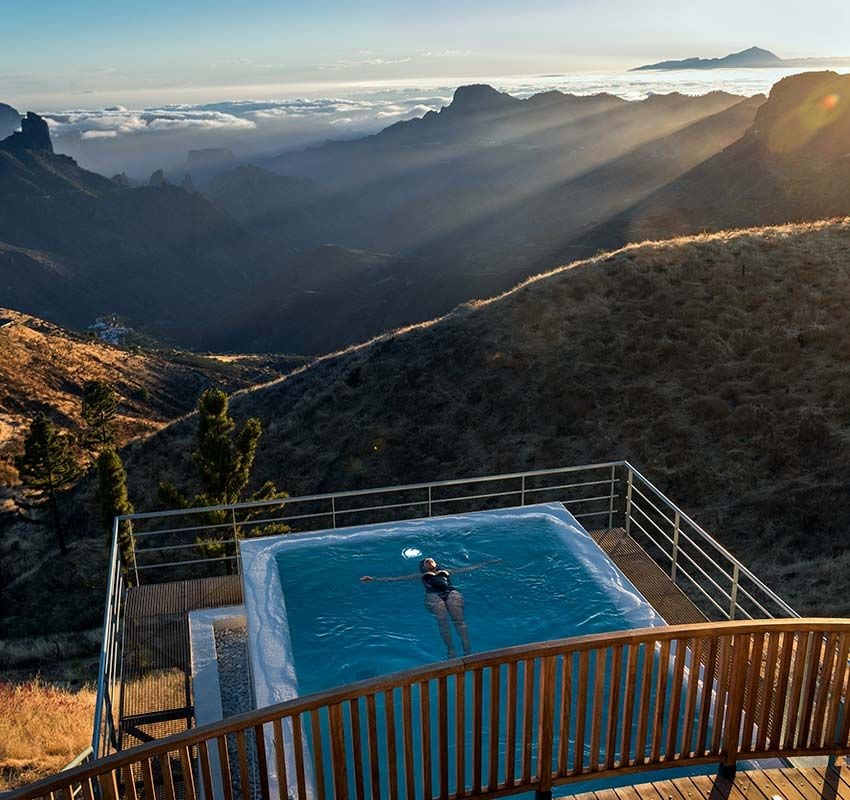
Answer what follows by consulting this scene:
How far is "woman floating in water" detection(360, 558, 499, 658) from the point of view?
9.20m

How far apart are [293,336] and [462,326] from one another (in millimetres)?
114865

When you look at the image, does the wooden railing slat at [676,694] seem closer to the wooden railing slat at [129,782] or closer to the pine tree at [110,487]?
the wooden railing slat at [129,782]

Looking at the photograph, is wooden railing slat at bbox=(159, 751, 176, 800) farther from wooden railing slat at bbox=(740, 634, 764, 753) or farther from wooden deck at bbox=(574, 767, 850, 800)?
wooden railing slat at bbox=(740, 634, 764, 753)

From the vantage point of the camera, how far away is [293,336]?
140000mm

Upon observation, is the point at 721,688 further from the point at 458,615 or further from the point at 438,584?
the point at 438,584

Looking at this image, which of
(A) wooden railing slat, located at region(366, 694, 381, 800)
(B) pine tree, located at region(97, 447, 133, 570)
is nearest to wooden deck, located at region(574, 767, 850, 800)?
(A) wooden railing slat, located at region(366, 694, 381, 800)

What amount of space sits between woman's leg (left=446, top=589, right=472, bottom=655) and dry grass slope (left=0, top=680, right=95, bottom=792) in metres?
4.94

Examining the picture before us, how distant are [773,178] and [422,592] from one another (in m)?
88.9

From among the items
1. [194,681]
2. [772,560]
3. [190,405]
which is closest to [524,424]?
[772,560]

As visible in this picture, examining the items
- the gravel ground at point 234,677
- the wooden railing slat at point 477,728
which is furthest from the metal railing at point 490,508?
the wooden railing slat at point 477,728

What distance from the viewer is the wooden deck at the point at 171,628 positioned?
797 centimetres

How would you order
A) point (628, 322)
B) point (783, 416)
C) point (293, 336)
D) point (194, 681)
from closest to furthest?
point (194, 681)
point (783, 416)
point (628, 322)
point (293, 336)

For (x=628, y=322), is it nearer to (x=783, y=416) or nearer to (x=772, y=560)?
(x=783, y=416)

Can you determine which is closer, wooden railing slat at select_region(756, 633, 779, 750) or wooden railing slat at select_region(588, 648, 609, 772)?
wooden railing slat at select_region(588, 648, 609, 772)
